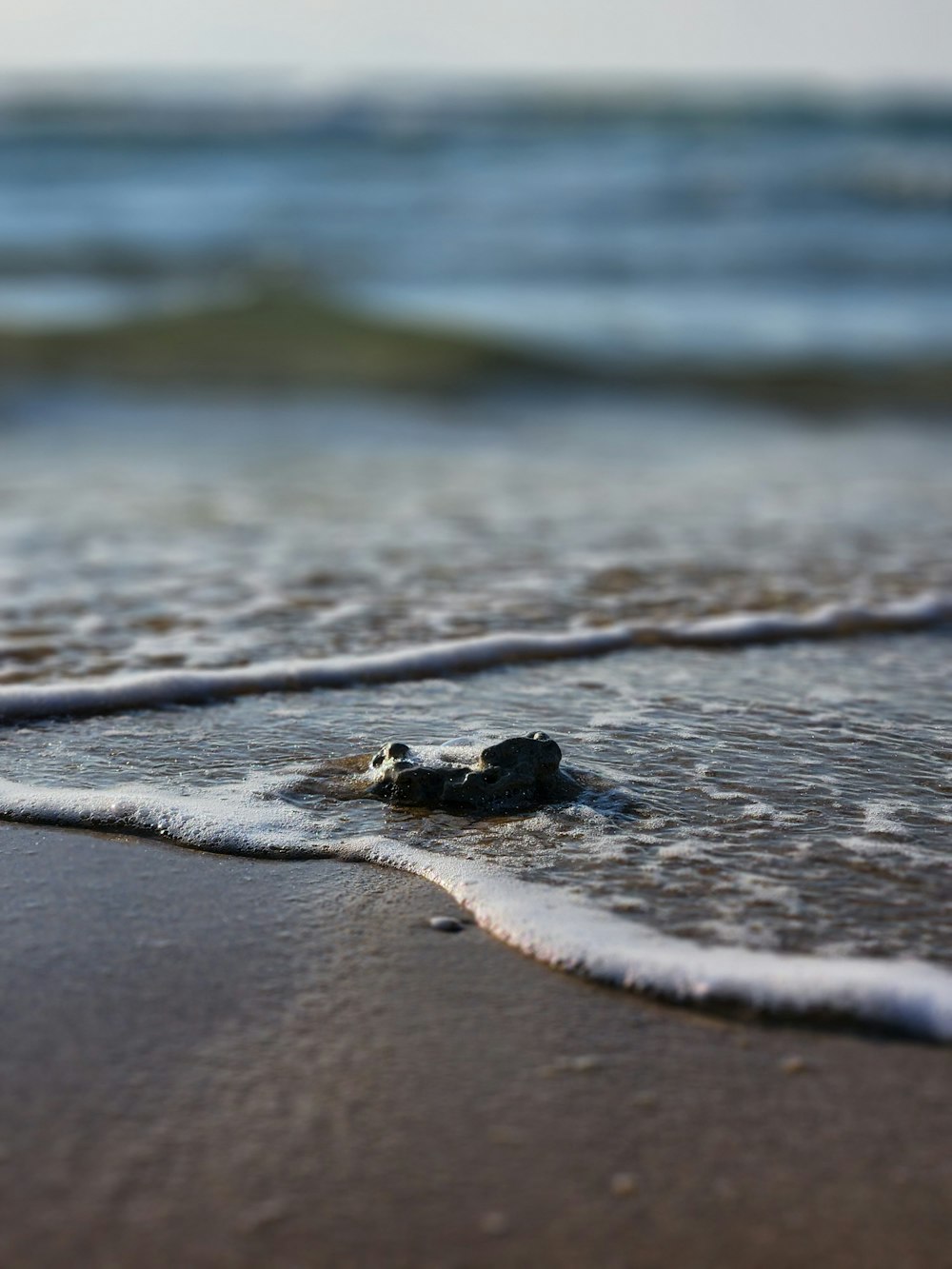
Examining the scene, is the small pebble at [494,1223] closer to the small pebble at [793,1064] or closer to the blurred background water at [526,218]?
the small pebble at [793,1064]

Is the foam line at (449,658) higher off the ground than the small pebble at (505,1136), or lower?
higher

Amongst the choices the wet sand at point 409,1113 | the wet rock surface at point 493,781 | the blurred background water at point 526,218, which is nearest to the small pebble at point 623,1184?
the wet sand at point 409,1113

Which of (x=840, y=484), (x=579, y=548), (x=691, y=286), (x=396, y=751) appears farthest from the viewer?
(x=691, y=286)

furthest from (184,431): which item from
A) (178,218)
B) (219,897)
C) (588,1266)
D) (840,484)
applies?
(178,218)

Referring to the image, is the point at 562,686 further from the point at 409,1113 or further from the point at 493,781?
the point at 409,1113

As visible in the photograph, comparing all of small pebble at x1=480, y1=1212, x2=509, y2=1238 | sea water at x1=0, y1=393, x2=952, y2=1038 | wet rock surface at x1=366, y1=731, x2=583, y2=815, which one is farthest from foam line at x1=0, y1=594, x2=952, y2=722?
small pebble at x1=480, y1=1212, x2=509, y2=1238

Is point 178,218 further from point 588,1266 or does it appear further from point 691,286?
point 588,1266
